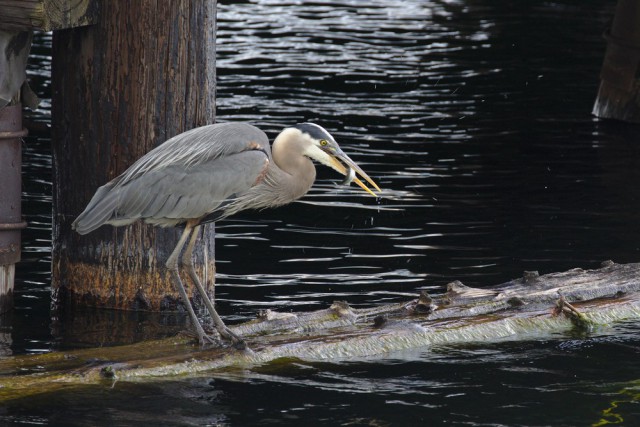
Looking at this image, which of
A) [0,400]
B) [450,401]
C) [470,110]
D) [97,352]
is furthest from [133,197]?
[470,110]

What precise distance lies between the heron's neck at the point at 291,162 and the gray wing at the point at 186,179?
14cm

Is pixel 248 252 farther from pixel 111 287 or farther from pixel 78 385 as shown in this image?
pixel 78 385

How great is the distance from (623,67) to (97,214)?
973cm

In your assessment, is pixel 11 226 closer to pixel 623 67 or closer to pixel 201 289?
pixel 201 289

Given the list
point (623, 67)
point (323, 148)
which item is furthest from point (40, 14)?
point (623, 67)

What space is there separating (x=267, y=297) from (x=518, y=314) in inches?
74.9

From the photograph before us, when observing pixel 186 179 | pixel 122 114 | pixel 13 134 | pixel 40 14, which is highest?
pixel 40 14

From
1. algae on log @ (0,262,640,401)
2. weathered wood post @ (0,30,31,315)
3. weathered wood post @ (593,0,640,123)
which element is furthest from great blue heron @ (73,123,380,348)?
weathered wood post @ (593,0,640,123)

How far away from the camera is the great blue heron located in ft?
24.9

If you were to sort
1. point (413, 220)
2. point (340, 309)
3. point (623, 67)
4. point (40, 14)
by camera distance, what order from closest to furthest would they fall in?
point (40, 14) → point (340, 309) → point (413, 220) → point (623, 67)

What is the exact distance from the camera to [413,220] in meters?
11.4

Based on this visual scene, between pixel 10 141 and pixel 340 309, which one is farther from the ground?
pixel 10 141

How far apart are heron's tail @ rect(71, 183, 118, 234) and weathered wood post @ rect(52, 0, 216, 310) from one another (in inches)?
25.7

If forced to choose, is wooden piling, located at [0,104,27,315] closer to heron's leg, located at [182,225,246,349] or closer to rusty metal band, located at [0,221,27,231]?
rusty metal band, located at [0,221,27,231]
